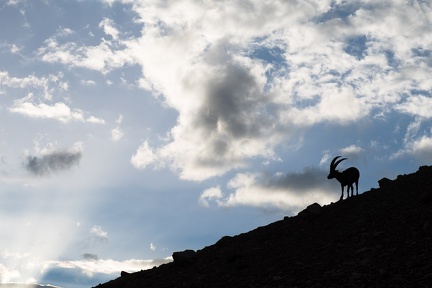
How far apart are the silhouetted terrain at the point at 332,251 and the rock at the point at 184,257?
2.0 inches

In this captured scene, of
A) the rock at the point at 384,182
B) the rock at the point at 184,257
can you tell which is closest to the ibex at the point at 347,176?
the rock at the point at 384,182

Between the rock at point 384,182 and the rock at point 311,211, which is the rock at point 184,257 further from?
the rock at point 384,182

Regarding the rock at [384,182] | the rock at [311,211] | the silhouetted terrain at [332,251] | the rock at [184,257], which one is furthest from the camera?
the rock at [384,182]

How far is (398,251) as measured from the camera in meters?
20.2

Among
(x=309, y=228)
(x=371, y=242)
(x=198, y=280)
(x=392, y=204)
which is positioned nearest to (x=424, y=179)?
(x=392, y=204)

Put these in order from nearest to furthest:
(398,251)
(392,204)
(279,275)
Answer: (398,251)
(279,275)
(392,204)

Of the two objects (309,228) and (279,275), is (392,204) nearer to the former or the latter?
(309,228)

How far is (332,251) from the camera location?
22.5 metres

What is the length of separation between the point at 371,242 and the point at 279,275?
397 centimetres

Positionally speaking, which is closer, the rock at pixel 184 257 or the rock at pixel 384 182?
the rock at pixel 184 257

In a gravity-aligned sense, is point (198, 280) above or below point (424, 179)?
below

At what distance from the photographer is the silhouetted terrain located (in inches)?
755

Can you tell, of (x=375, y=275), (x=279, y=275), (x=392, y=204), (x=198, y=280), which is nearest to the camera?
(x=375, y=275)

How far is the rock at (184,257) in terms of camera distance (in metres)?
27.5
